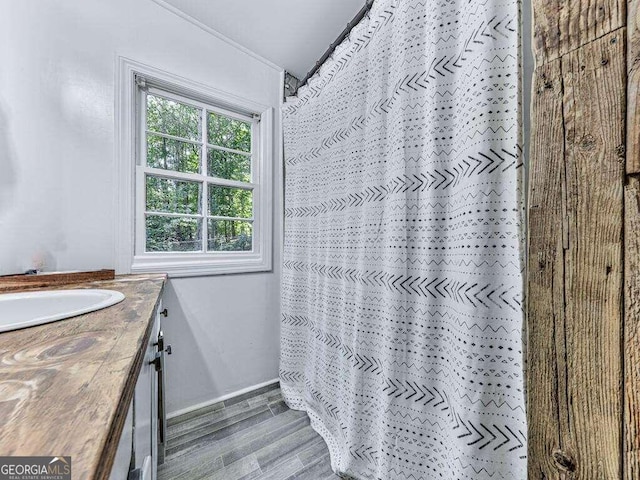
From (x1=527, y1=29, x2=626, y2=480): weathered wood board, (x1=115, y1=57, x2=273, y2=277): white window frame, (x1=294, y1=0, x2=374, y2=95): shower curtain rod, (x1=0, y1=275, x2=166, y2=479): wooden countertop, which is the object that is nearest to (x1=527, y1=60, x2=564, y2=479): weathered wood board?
(x1=527, y1=29, x2=626, y2=480): weathered wood board

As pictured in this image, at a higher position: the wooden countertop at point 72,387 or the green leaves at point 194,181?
the green leaves at point 194,181

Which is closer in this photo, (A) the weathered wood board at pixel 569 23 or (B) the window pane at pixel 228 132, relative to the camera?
(A) the weathered wood board at pixel 569 23

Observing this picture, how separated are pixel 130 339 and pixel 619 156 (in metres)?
0.99

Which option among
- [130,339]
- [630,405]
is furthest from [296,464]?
[630,405]

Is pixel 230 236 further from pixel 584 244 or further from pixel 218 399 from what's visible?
pixel 584 244

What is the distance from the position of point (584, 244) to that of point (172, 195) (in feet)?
5.82

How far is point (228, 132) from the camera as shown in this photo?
174 cm

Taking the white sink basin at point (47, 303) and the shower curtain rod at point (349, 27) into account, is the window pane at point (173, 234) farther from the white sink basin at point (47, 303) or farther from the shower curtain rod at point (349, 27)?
the shower curtain rod at point (349, 27)

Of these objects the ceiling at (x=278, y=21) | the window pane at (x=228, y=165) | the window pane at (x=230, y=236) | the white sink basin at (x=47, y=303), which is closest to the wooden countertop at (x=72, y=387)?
the white sink basin at (x=47, y=303)

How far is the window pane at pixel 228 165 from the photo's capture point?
1675 millimetres

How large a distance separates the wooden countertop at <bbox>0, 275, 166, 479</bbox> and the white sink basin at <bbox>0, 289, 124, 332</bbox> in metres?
0.21

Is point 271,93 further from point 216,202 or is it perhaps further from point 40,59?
point 40,59

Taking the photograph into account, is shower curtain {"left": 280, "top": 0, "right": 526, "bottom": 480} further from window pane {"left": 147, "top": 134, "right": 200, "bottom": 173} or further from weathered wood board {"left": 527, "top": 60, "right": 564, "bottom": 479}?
window pane {"left": 147, "top": 134, "right": 200, "bottom": 173}

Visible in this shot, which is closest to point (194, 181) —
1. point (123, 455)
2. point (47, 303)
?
point (47, 303)
